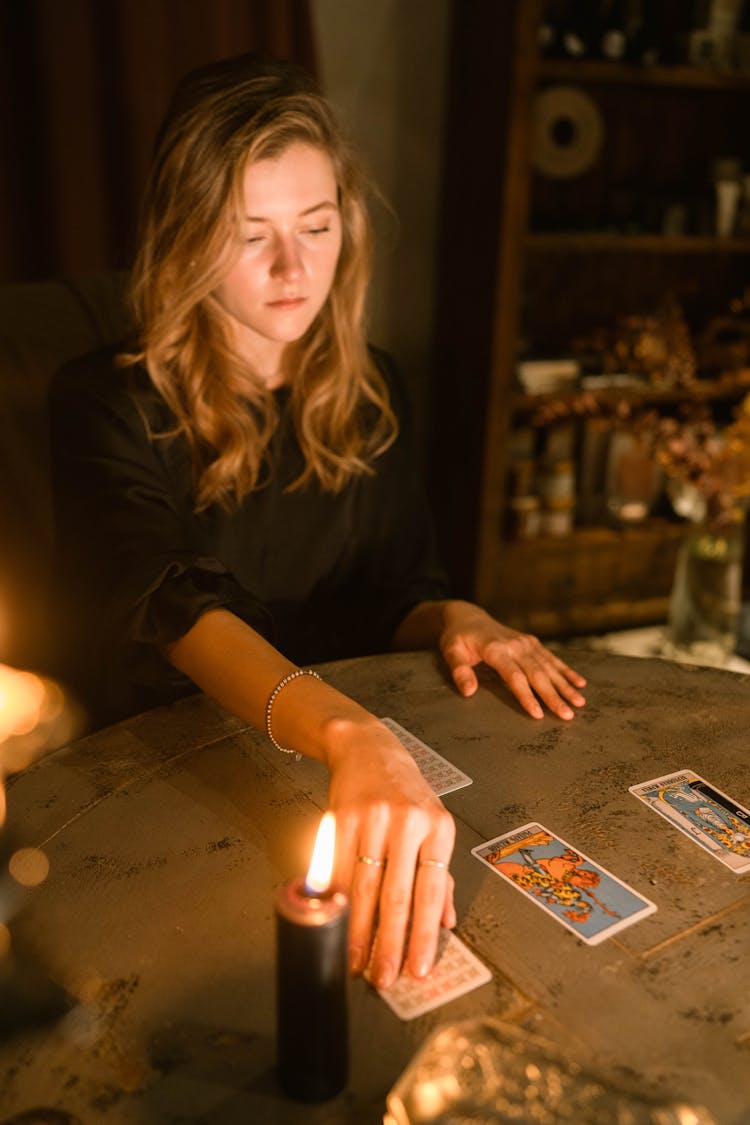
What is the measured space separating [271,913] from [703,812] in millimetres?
466

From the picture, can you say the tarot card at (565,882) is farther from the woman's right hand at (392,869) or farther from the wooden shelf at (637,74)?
the wooden shelf at (637,74)

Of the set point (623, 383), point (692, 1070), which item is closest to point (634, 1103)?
point (692, 1070)

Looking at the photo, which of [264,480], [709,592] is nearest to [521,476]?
[709,592]

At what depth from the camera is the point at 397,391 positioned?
180 cm

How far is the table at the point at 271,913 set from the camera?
0.67 meters

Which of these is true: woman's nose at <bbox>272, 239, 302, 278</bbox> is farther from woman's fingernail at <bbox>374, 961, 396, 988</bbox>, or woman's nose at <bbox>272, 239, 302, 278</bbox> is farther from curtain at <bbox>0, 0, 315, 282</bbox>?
curtain at <bbox>0, 0, 315, 282</bbox>

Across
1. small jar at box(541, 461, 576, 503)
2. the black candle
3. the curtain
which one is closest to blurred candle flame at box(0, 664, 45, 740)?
the black candle

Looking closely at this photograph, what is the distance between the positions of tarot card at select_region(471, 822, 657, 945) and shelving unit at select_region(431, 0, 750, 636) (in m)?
2.02

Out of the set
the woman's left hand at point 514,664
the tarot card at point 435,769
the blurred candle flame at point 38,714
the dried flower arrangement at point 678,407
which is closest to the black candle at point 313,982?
the tarot card at point 435,769

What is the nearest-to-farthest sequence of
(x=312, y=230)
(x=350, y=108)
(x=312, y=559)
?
(x=312, y=230) < (x=312, y=559) < (x=350, y=108)

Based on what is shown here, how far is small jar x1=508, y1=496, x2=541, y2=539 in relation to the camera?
2.98 meters

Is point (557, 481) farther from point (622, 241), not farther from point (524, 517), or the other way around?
point (622, 241)

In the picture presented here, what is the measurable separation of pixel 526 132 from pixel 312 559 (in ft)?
5.01

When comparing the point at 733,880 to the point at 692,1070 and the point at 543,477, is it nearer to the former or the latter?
the point at 692,1070
